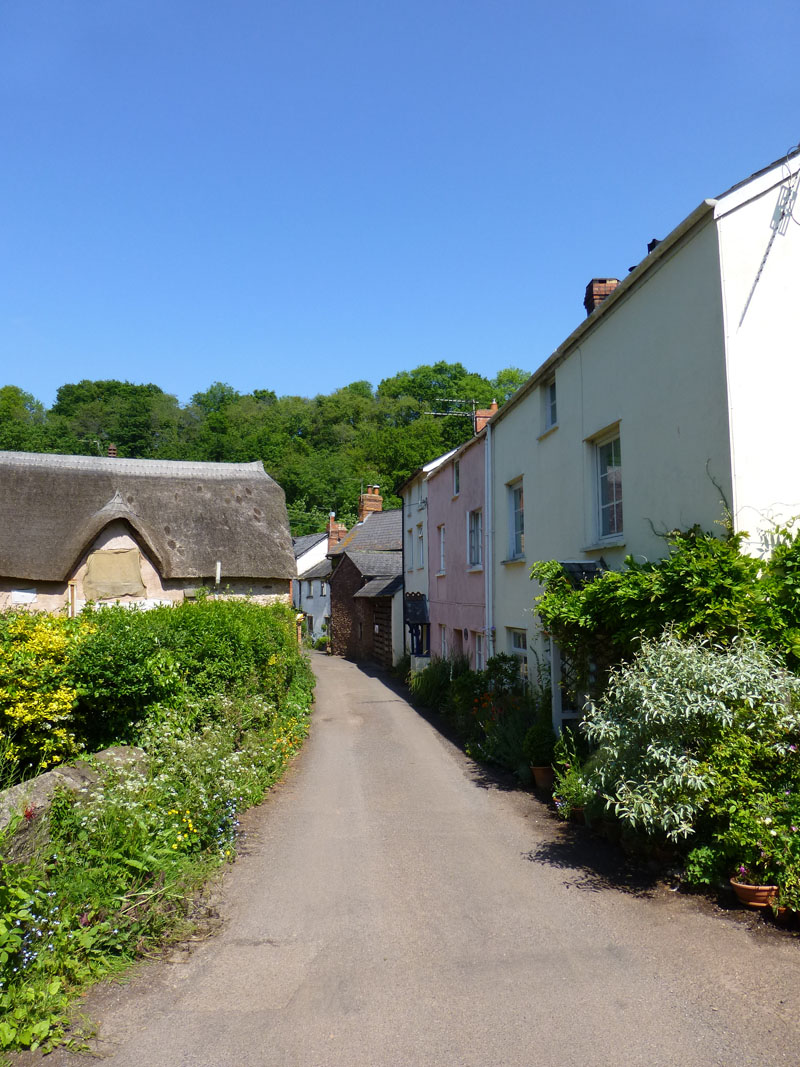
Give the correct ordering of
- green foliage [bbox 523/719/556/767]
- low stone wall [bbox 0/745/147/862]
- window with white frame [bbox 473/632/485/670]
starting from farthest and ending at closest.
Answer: window with white frame [bbox 473/632/485/670] < green foliage [bbox 523/719/556/767] < low stone wall [bbox 0/745/147/862]

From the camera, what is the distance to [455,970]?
510 cm

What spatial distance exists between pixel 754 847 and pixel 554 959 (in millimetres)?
1694

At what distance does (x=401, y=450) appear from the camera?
209 ft

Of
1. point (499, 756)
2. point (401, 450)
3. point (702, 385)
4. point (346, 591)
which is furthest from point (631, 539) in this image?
point (401, 450)

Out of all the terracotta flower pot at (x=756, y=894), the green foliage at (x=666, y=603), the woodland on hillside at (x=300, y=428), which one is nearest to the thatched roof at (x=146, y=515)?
the green foliage at (x=666, y=603)

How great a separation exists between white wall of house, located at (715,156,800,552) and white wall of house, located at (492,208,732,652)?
0.12 meters

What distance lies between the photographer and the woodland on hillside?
61.8 meters

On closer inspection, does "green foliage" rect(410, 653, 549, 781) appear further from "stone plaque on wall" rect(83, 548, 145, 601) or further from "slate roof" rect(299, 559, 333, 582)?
"slate roof" rect(299, 559, 333, 582)

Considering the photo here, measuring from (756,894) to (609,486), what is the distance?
5960mm

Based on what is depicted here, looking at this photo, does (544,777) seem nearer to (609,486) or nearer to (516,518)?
(609,486)

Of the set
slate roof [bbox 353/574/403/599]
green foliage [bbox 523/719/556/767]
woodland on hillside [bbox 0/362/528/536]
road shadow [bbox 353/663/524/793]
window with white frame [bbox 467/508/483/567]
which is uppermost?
woodland on hillside [bbox 0/362/528/536]

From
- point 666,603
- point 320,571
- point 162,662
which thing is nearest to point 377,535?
point 320,571

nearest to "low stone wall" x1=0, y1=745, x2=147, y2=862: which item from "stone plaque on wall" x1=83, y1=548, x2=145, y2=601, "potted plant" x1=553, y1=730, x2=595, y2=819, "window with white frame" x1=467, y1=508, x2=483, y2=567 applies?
"potted plant" x1=553, y1=730, x2=595, y2=819

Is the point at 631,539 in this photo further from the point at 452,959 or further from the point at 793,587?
the point at 452,959
